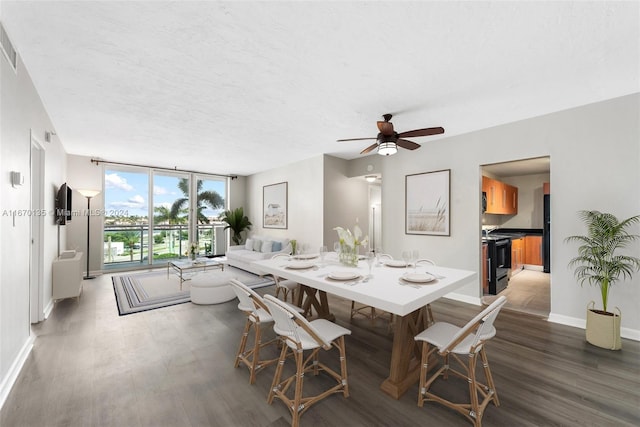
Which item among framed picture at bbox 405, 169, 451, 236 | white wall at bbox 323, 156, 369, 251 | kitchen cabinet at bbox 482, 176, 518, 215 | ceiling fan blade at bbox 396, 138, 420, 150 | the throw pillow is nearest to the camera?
ceiling fan blade at bbox 396, 138, 420, 150

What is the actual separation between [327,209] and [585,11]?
424 centimetres

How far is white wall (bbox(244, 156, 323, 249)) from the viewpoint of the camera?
555 centimetres

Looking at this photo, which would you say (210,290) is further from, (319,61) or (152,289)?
(319,61)

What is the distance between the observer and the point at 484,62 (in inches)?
87.7

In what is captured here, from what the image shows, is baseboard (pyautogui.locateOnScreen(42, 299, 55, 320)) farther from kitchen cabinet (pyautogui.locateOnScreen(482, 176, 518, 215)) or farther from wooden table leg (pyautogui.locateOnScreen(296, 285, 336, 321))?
kitchen cabinet (pyautogui.locateOnScreen(482, 176, 518, 215))

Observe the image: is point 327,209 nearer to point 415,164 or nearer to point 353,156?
point 353,156

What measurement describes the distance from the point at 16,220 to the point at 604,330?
17.9 ft

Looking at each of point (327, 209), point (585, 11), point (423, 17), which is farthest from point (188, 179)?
point (585, 11)

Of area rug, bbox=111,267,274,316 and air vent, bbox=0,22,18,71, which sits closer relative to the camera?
air vent, bbox=0,22,18,71

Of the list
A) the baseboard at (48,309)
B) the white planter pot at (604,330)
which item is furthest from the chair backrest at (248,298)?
the white planter pot at (604,330)

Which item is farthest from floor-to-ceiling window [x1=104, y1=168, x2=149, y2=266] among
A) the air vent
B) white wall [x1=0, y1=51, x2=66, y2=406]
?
the air vent

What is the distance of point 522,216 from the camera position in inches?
270

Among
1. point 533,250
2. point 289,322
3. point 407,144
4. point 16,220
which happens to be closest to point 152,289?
point 16,220

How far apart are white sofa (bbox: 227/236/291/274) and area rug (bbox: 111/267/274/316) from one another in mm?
235
